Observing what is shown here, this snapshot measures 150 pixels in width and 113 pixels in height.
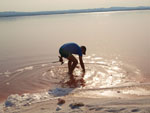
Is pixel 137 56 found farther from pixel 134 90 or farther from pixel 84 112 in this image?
pixel 84 112

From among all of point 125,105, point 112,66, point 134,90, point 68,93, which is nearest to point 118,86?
point 134,90

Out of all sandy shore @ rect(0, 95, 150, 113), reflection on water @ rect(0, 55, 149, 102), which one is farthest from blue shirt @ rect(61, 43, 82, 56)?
sandy shore @ rect(0, 95, 150, 113)

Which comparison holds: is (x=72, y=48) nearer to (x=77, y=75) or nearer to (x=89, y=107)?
(x=77, y=75)

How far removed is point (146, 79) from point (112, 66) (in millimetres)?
1787

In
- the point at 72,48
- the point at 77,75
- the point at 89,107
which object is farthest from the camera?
the point at 77,75

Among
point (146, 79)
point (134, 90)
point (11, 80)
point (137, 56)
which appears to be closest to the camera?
point (134, 90)

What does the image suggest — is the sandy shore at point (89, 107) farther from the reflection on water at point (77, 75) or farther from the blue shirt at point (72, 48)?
the blue shirt at point (72, 48)

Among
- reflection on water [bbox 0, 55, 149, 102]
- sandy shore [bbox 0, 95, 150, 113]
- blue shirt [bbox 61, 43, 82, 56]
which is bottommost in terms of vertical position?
reflection on water [bbox 0, 55, 149, 102]

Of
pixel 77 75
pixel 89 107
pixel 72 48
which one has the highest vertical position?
pixel 72 48

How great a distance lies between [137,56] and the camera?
10.9 meters

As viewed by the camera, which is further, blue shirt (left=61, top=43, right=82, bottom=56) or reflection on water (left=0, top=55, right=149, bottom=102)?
blue shirt (left=61, top=43, right=82, bottom=56)

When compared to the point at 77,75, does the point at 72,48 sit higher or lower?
higher

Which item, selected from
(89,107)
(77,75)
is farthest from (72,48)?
(89,107)

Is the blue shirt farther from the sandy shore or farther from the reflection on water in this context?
the sandy shore
